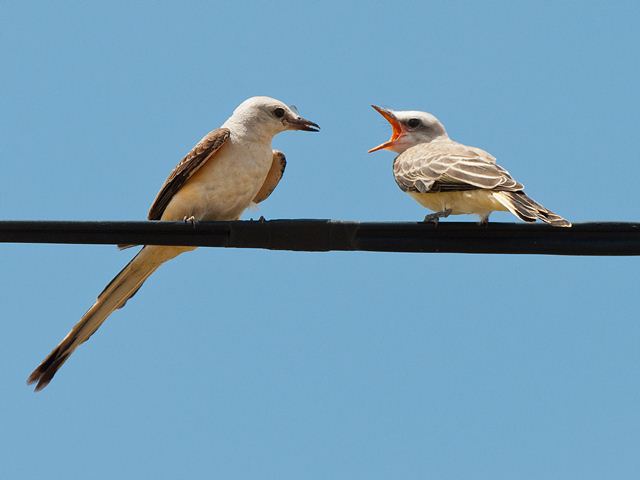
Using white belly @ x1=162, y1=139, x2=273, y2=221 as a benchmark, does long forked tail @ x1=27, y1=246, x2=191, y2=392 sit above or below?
below

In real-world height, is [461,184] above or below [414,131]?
below

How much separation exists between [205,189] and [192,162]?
0.89 feet

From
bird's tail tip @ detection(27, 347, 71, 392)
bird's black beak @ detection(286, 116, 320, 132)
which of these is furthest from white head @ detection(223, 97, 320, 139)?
bird's tail tip @ detection(27, 347, 71, 392)

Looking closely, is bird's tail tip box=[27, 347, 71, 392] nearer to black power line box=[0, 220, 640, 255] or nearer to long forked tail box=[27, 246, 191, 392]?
long forked tail box=[27, 246, 191, 392]

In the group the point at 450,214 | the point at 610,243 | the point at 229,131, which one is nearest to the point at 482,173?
the point at 450,214

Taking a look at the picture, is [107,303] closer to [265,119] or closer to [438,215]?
[265,119]

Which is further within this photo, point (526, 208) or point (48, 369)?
point (48, 369)

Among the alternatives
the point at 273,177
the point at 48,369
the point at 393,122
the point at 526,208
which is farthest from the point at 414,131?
the point at 48,369

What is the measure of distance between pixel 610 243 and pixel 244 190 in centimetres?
392

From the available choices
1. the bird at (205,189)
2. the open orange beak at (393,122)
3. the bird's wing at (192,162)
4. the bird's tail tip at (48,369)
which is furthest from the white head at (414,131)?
the bird's tail tip at (48,369)

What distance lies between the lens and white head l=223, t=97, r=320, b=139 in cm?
996

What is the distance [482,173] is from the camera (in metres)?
8.55

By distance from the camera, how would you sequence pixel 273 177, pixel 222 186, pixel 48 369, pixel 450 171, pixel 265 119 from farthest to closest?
pixel 273 177 → pixel 265 119 → pixel 222 186 → pixel 48 369 → pixel 450 171

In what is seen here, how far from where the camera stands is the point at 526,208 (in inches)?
309
